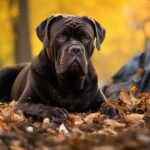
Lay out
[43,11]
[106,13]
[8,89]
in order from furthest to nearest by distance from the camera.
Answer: [106,13], [43,11], [8,89]

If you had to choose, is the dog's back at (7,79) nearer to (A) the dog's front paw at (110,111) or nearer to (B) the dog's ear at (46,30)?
(B) the dog's ear at (46,30)

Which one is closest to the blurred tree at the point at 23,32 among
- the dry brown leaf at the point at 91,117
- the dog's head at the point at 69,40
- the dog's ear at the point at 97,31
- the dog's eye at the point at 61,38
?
the dog's ear at the point at 97,31

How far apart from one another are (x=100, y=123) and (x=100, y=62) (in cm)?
4588

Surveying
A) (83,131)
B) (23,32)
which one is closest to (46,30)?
(83,131)

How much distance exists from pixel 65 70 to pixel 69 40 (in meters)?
0.42

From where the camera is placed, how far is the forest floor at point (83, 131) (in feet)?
14.6

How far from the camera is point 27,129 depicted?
6668 mm

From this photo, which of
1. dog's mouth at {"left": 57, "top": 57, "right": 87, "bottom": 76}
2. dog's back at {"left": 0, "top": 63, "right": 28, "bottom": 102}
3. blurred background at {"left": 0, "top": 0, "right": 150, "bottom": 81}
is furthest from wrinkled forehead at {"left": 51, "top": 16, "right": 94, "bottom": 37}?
blurred background at {"left": 0, "top": 0, "right": 150, "bottom": 81}

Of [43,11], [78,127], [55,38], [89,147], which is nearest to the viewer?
[89,147]

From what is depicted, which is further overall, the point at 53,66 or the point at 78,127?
the point at 53,66

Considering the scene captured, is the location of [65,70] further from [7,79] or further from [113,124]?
[7,79]

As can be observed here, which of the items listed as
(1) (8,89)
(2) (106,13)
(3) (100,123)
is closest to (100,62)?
(2) (106,13)

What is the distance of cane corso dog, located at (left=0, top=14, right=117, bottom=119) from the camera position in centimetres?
819

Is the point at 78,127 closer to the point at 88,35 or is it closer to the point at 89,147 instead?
the point at 88,35
